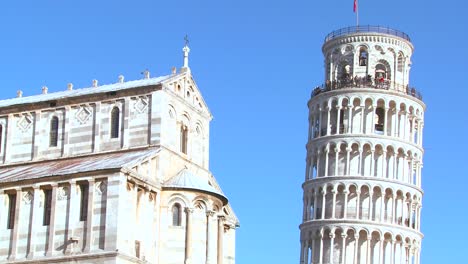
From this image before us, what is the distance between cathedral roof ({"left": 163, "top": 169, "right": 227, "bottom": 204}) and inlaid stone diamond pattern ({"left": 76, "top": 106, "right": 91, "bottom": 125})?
6872mm

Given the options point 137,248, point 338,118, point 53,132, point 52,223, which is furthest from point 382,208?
point 52,223

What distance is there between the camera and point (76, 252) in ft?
195

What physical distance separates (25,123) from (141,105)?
8.39 meters

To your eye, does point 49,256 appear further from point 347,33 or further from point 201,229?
point 347,33

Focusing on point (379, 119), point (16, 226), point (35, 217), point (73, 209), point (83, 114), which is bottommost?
point (16, 226)

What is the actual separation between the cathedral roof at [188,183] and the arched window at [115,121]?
4645 mm

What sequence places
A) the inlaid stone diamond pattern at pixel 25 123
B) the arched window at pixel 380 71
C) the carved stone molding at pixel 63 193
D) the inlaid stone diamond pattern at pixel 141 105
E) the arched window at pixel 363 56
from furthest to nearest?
the arched window at pixel 363 56, the arched window at pixel 380 71, the inlaid stone diamond pattern at pixel 25 123, the inlaid stone diamond pattern at pixel 141 105, the carved stone molding at pixel 63 193

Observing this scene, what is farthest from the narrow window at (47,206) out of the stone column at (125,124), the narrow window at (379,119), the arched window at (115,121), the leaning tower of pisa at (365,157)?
the narrow window at (379,119)

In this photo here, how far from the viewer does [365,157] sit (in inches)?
4301

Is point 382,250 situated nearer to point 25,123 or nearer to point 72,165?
point 25,123

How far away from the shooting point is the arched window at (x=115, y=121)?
66375 millimetres

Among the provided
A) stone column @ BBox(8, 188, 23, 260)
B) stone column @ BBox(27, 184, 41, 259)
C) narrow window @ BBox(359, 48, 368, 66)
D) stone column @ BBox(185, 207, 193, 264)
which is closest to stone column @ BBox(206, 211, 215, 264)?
stone column @ BBox(185, 207, 193, 264)

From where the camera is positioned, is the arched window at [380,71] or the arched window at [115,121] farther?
the arched window at [380,71]

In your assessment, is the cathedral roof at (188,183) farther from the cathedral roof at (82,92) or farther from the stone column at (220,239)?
the cathedral roof at (82,92)
